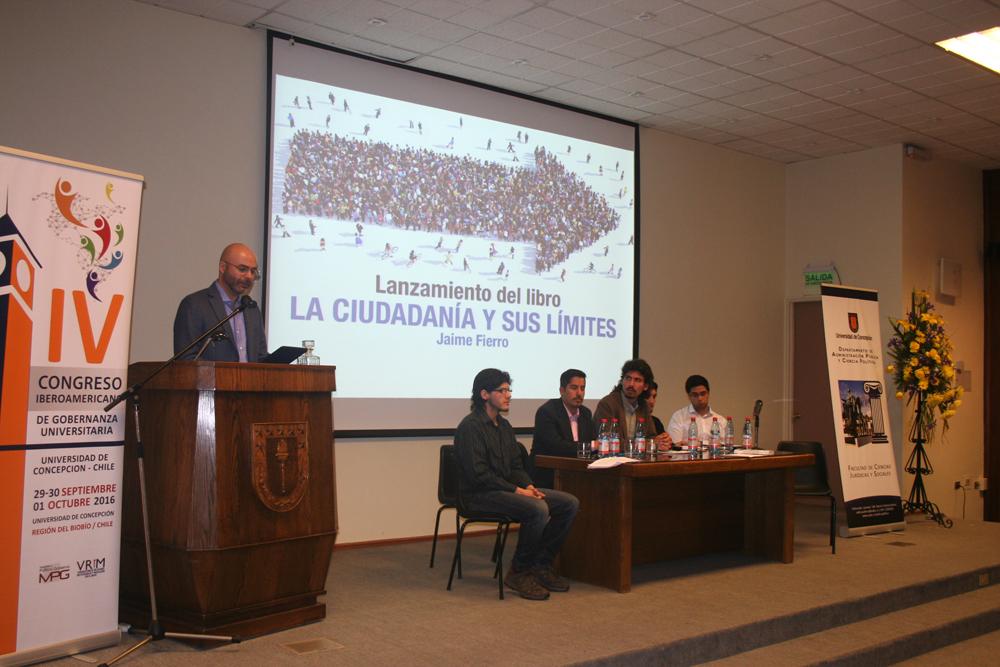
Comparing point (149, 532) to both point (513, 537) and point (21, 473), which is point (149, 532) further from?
point (513, 537)

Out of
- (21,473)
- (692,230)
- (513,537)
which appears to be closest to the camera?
(21,473)

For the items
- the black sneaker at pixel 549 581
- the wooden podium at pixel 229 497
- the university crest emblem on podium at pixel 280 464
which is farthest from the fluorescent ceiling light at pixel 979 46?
the university crest emblem on podium at pixel 280 464

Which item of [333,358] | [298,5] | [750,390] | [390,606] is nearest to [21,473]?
[390,606]

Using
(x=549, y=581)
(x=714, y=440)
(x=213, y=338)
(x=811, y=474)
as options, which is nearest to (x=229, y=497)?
(x=213, y=338)

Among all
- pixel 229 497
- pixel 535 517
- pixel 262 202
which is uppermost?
pixel 262 202

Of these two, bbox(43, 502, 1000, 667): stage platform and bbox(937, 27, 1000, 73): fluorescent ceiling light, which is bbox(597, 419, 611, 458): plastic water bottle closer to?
bbox(43, 502, 1000, 667): stage platform

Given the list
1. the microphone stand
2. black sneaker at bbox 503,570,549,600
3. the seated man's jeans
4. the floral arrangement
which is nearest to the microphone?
the microphone stand

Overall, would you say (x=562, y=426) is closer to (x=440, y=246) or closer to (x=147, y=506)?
(x=440, y=246)

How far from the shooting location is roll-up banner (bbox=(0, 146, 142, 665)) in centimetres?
329

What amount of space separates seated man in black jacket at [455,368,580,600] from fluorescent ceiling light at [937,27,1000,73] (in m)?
3.89

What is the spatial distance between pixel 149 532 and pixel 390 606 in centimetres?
130

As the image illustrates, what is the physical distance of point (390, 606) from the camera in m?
4.49

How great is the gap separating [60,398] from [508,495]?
2.23m

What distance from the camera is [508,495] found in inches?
187
